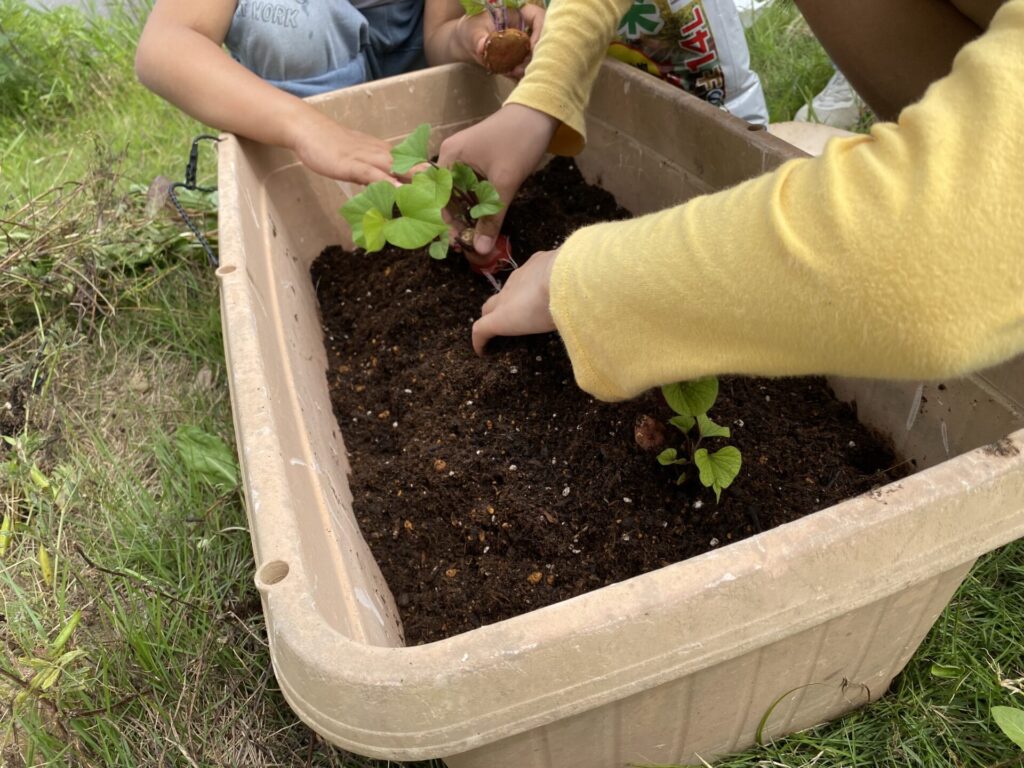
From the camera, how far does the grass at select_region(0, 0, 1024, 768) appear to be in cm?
93

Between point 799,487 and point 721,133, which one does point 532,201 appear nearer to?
point 721,133

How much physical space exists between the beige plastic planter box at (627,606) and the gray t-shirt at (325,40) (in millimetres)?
561

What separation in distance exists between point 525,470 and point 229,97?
→ 840 mm

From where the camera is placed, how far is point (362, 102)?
1457 millimetres

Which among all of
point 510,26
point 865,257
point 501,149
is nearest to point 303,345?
point 501,149

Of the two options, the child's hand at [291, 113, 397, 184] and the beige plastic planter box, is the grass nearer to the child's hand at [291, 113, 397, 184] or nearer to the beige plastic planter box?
the beige plastic planter box

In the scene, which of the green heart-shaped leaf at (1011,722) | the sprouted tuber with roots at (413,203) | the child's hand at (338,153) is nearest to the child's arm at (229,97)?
the child's hand at (338,153)

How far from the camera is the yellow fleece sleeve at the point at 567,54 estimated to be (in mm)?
1168

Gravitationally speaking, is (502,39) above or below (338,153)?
above

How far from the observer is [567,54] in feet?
3.92

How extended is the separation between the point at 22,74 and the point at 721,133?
2.32m

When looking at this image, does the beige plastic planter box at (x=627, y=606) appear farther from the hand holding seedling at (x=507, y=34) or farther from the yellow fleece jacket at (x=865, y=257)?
the hand holding seedling at (x=507, y=34)

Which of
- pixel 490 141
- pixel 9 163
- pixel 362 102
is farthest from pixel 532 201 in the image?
pixel 9 163

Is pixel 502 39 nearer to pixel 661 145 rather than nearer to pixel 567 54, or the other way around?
pixel 567 54
